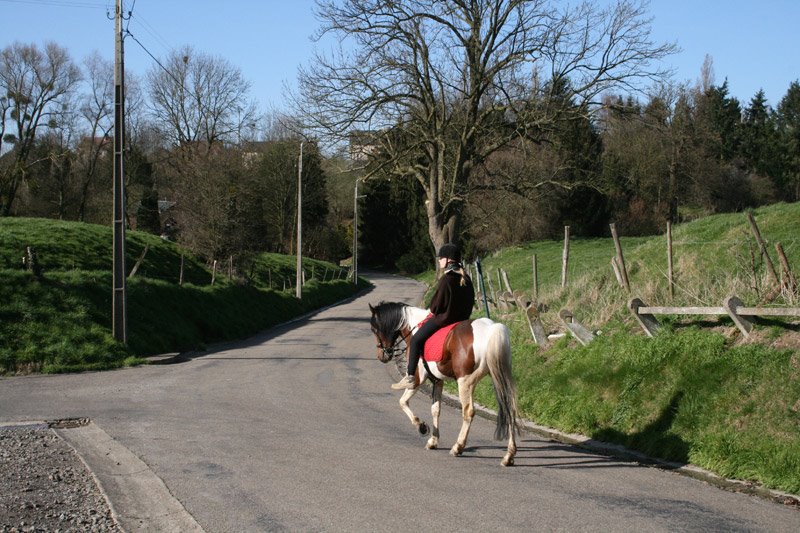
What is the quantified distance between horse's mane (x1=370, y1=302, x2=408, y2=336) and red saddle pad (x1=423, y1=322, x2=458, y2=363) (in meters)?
0.99

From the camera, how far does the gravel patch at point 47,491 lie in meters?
6.72

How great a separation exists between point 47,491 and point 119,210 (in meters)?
15.7

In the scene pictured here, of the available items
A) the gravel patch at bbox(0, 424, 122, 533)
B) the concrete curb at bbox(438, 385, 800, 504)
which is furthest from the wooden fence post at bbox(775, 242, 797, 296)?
the gravel patch at bbox(0, 424, 122, 533)

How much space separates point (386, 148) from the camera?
33344mm

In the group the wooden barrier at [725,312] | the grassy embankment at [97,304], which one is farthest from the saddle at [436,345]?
the grassy embankment at [97,304]

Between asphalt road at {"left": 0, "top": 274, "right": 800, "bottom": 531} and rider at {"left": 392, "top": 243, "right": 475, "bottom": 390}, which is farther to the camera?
rider at {"left": 392, "top": 243, "right": 475, "bottom": 390}

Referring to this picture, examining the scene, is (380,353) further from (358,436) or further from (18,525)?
(18,525)

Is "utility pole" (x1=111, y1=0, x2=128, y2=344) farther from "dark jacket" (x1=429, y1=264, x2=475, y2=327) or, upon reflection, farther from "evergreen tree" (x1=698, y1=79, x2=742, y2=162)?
"evergreen tree" (x1=698, y1=79, x2=742, y2=162)

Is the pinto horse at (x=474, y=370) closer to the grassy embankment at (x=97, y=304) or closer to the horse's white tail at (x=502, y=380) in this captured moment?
the horse's white tail at (x=502, y=380)

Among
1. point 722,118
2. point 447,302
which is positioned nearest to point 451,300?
point 447,302

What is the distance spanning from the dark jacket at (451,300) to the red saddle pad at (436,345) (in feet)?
0.36

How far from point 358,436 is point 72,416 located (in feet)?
16.4

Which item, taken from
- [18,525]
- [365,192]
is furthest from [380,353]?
[365,192]

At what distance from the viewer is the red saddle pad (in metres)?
10.2
